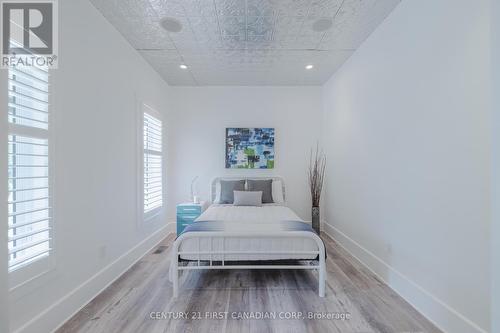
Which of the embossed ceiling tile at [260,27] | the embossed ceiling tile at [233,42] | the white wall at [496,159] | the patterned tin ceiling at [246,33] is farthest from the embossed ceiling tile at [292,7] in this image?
the white wall at [496,159]

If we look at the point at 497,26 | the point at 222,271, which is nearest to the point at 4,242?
the point at 222,271

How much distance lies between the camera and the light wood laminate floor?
6.04ft

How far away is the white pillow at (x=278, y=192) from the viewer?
418 centimetres

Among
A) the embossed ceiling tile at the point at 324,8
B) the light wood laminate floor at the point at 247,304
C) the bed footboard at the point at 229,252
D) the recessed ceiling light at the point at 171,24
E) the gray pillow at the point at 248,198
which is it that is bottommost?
the light wood laminate floor at the point at 247,304

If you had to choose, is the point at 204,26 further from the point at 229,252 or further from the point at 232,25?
the point at 229,252

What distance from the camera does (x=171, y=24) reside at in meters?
2.61

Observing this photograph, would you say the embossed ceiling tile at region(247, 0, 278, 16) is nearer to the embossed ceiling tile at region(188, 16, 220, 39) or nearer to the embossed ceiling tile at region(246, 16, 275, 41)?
the embossed ceiling tile at region(246, 16, 275, 41)

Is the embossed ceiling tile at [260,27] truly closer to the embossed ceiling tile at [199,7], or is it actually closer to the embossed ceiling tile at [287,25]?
the embossed ceiling tile at [287,25]

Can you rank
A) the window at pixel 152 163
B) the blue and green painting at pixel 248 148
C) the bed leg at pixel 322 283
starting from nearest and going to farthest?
the bed leg at pixel 322 283 → the window at pixel 152 163 → the blue and green painting at pixel 248 148

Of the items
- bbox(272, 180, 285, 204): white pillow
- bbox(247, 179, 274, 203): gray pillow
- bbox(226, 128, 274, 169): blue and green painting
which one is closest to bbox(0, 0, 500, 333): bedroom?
bbox(247, 179, 274, 203): gray pillow

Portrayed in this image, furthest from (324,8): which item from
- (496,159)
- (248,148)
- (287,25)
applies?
(248,148)

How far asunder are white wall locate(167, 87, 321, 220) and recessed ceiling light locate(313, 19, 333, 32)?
1.87 m

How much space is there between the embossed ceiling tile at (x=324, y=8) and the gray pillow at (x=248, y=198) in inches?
98.8

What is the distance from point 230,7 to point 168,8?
0.61m
